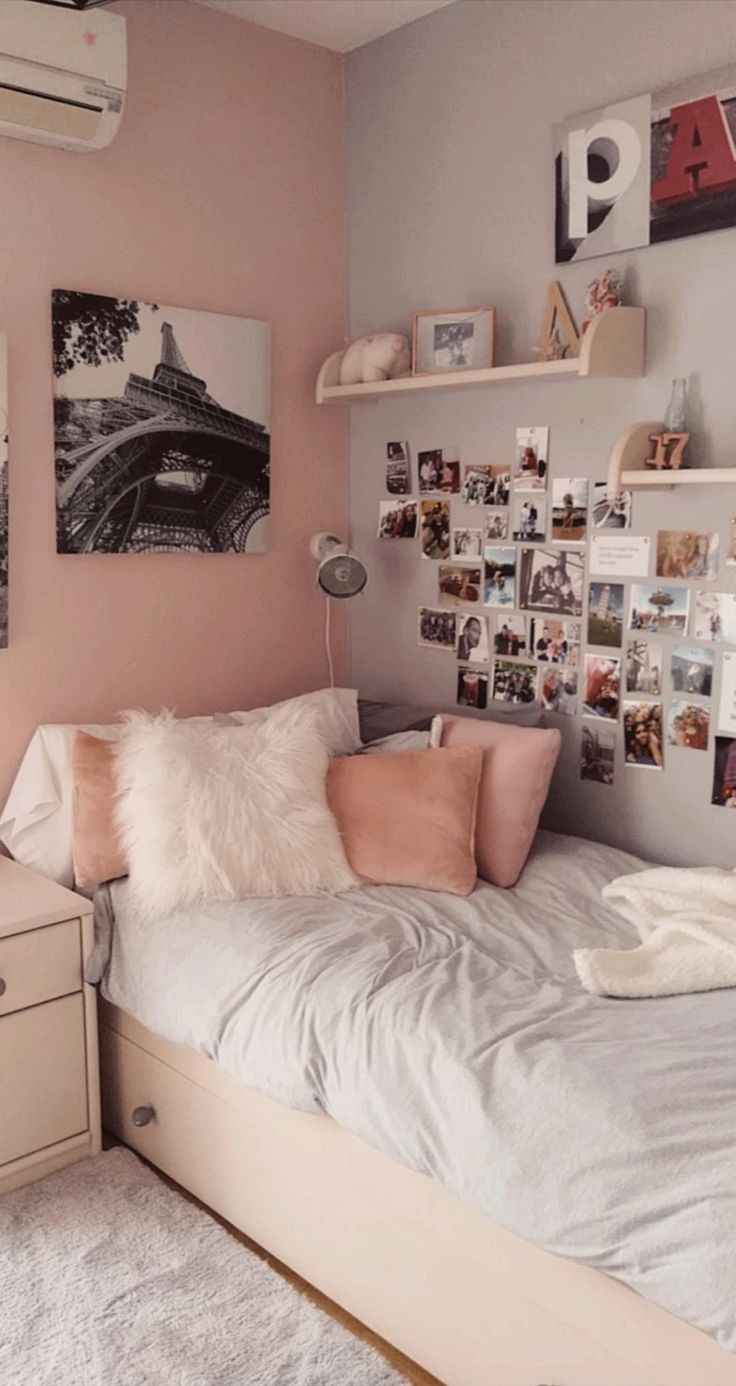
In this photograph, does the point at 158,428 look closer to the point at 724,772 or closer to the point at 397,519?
the point at 397,519

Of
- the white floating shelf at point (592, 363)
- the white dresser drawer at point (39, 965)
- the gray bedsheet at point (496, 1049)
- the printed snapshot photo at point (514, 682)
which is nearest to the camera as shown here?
the gray bedsheet at point (496, 1049)

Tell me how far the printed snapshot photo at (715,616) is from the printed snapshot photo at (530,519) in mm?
463

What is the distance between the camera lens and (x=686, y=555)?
253 cm

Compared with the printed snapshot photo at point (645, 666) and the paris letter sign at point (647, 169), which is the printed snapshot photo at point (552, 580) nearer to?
the printed snapshot photo at point (645, 666)

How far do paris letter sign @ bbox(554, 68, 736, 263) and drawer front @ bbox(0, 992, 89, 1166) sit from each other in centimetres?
202

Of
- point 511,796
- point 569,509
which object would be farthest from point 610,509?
point 511,796

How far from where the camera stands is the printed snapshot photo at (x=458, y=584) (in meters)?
3.00

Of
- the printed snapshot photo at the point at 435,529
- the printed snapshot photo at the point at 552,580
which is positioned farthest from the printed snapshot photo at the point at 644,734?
the printed snapshot photo at the point at 435,529

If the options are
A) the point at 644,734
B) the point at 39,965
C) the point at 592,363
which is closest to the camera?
the point at 39,965

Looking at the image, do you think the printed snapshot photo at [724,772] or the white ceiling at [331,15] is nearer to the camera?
the printed snapshot photo at [724,772]

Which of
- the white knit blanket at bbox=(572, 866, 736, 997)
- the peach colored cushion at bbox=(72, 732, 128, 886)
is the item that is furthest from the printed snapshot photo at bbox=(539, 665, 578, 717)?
the peach colored cushion at bbox=(72, 732, 128, 886)

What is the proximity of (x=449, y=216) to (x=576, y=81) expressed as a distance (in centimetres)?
46

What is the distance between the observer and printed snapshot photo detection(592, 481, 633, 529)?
263cm

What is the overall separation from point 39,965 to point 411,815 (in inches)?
32.6
